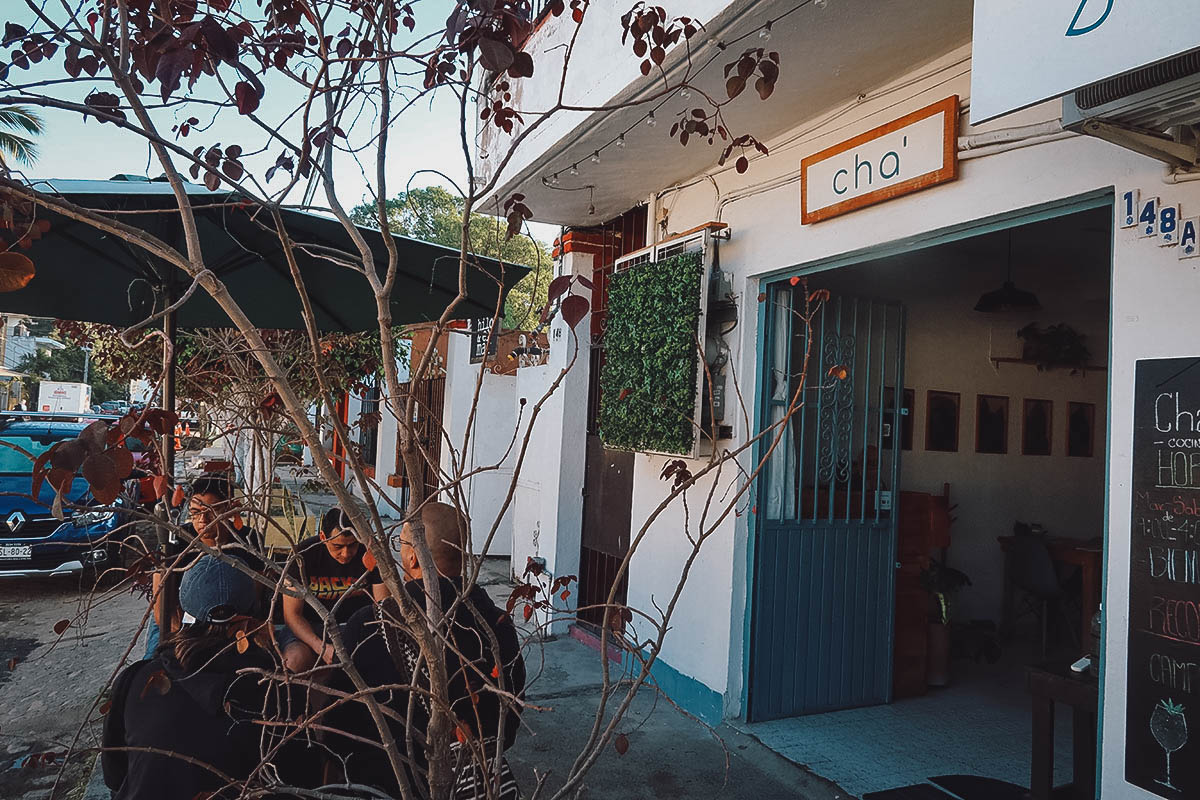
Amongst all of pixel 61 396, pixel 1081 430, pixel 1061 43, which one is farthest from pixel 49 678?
pixel 61 396

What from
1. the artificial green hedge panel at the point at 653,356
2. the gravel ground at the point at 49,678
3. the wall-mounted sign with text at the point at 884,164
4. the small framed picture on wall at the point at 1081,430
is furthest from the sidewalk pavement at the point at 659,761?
the small framed picture on wall at the point at 1081,430

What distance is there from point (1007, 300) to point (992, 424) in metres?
1.52

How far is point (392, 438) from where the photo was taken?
1641 cm

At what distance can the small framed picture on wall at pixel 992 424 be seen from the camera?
6.90 meters

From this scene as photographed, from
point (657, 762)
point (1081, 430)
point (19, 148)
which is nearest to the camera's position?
point (657, 762)

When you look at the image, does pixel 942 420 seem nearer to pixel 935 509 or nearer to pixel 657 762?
pixel 935 509

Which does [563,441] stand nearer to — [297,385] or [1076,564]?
[297,385]

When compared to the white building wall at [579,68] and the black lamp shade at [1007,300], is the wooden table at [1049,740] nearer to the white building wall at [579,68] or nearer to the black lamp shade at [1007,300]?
the black lamp shade at [1007,300]

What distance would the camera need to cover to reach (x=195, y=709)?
228 centimetres

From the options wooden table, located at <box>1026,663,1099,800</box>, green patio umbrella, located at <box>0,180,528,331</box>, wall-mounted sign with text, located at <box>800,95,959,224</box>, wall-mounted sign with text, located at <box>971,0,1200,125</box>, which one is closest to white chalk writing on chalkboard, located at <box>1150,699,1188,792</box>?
wooden table, located at <box>1026,663,1099,800</box>

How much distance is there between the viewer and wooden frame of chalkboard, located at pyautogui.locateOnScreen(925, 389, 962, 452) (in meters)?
6.51

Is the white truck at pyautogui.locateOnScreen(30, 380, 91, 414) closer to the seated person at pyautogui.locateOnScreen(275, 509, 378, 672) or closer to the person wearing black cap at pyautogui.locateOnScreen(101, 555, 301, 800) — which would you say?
the seated person at pyautogui.locateOnScreen(275, 509, 378, 672)

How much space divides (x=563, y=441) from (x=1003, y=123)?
4.57 m

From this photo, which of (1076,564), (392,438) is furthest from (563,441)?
(392,438)
